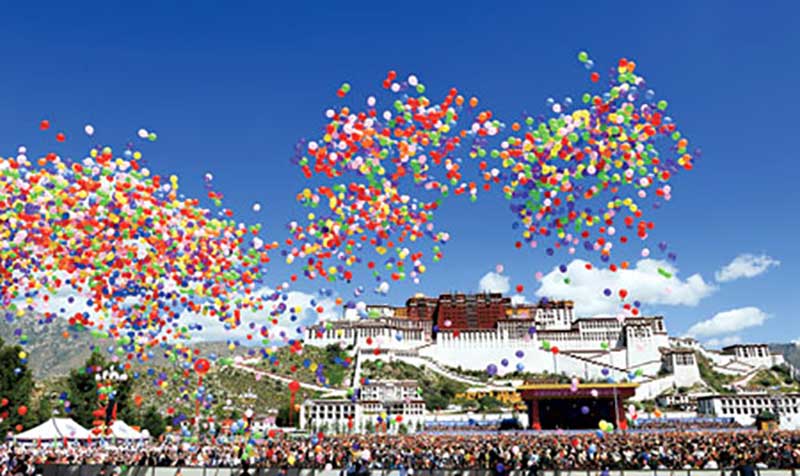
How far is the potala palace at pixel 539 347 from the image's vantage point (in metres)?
95.5

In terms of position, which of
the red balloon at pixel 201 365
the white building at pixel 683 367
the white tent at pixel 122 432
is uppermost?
the white building at pixel 683 367

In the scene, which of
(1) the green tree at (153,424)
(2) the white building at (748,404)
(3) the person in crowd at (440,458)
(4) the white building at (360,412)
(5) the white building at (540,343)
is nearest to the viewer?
(3) the person in crowd at (440,458)

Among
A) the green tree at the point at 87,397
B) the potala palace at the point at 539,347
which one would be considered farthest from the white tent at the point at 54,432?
the potala palace at the point at 539,347

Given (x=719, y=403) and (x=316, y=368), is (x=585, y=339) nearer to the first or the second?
(x=719, y=403)

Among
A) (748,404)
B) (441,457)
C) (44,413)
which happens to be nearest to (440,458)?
(441,457)

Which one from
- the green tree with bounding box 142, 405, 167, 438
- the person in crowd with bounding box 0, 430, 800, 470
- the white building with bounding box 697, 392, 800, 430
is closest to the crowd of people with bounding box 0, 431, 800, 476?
the person in crowd with bounding box 0, 430, 800, 470

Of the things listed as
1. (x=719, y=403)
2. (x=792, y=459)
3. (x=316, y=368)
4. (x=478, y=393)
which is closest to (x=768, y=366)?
(x=719, y=403)

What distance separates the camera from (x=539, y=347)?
3733 inches

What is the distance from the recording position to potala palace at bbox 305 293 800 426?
9550 cm

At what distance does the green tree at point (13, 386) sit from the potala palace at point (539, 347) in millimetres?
50746

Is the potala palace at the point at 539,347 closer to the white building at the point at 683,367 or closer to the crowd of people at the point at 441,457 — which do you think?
the white building at the point at 683,367

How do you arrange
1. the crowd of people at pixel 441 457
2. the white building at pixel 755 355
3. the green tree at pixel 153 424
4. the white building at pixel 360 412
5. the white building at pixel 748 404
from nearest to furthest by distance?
1. the crowd of people at pixel 441 457
2. the green tree at pixel 153 424
3. the white building at pixel 360 412
4. the white building at pixel 748 404
5. the white building at pixel 755 355

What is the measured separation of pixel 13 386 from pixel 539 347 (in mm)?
72617

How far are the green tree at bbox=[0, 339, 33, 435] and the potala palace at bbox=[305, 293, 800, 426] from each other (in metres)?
50.7
